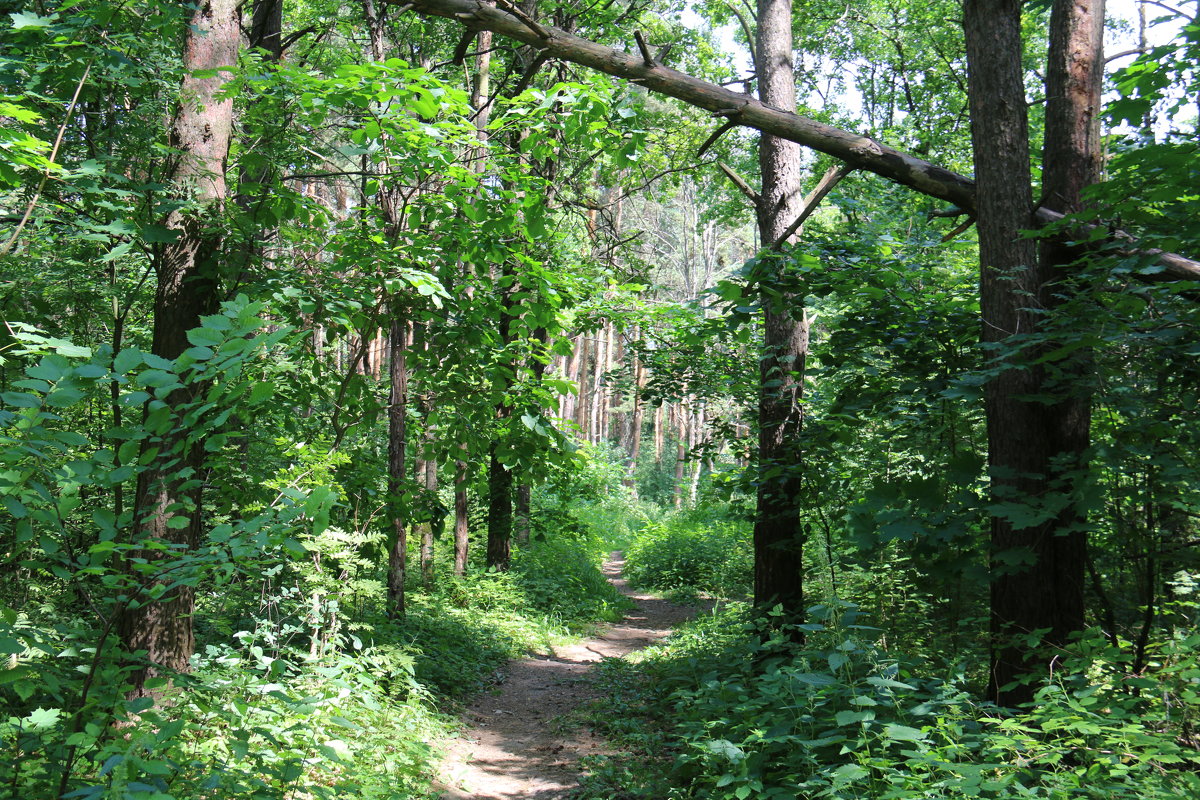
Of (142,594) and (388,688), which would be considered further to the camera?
(388,688)

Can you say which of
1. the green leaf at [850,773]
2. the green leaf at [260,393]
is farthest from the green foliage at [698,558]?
the green leaf at [260,393]

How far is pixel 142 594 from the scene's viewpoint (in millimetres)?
2635

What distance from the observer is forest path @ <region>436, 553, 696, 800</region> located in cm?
518

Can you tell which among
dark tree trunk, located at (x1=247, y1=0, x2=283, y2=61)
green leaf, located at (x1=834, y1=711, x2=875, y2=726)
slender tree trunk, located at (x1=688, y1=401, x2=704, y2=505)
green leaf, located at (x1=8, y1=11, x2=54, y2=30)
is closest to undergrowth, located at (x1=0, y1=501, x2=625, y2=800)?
green leaf, located at (x1=834, y1=711, x2=875, y2=726)

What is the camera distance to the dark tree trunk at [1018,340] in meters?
4.18

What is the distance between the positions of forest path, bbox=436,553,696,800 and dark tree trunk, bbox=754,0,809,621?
83.1 inches

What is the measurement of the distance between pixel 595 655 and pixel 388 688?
423cm

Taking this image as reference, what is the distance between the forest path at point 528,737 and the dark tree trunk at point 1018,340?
124 inches

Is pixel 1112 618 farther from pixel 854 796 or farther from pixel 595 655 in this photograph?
pixel 595 655

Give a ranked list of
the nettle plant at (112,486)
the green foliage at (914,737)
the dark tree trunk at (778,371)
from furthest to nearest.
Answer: the dark tree trunk at (778,371), the green foliage at (914,737), the nettle plant at (112,486)

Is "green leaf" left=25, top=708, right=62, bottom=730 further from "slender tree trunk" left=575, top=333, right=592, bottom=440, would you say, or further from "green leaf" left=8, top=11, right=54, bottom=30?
"slender tree trunk" left=575, top=333, right=592, bottom=440

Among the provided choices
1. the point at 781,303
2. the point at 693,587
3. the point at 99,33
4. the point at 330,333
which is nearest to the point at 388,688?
the point at 330,333

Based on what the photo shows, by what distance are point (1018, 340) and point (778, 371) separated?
2806mm

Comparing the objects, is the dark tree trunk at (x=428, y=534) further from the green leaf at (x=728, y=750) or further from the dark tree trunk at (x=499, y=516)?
the green leaf at (x=728, y=750)
